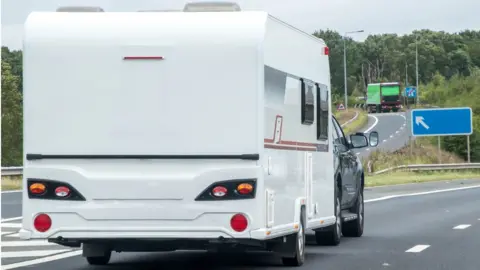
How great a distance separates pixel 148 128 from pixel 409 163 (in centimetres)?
4617

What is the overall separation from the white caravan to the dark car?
526cm

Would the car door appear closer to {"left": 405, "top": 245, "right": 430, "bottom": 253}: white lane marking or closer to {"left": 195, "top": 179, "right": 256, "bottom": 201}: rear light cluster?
{"left": 405, "top": 245, "right": 430, "bottom": 253}: white lane marking

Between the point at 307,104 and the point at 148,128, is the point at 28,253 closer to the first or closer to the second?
the point at 307,104

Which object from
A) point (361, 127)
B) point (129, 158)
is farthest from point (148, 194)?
point (361, 127)

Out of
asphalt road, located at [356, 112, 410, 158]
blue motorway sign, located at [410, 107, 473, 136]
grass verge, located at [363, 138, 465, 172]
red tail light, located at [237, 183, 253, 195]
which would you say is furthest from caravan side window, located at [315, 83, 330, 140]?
asphalt road, located at [356, 112, 410, 158]

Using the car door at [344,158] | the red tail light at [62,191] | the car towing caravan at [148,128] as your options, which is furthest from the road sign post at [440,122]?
the red tail light at [62,191]

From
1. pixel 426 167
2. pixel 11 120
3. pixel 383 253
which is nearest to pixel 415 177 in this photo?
pixel 426 167

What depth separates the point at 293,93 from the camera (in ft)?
43.4

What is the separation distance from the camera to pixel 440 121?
54906 mm

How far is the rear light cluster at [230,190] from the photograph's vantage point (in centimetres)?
1155

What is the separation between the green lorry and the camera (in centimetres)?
11849

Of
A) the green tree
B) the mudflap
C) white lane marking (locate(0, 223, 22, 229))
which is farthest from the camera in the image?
the green tree

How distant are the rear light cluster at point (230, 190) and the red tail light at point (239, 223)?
18cm

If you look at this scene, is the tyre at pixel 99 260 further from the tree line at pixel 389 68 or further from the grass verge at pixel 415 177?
the tree line at pixel 389 68
